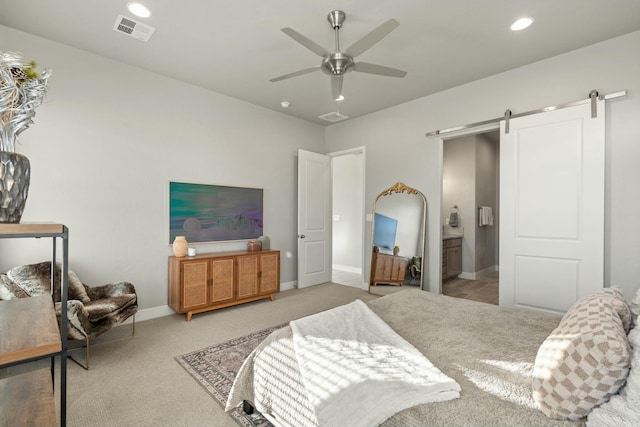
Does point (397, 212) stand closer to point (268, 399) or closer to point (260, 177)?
point (260, 177)

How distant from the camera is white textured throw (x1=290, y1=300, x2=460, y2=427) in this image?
110 cm

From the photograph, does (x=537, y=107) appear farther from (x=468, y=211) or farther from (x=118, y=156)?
(x=118, y=156)

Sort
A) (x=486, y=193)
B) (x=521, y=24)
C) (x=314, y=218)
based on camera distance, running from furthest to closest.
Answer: (x=486, y=193) → (x=314, y=218) → (x=521, y=24)

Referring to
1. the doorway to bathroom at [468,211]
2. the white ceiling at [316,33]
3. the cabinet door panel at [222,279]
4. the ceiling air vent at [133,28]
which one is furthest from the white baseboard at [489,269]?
the ceiling air vent at [133,28]

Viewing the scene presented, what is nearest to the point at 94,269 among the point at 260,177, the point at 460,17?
the point at 260,177

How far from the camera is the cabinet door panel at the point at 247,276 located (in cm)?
394

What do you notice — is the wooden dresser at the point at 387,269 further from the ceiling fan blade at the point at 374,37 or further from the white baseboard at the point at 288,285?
the ceiling fan blade at the point at 374,37

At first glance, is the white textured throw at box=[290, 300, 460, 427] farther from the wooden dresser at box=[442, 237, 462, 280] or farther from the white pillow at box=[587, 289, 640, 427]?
the wooden dresser at box=[442, 237, 462, 280]

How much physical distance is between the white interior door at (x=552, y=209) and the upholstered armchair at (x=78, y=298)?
13.0 feet

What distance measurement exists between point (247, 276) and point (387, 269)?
2.11 metres

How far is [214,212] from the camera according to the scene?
408 cm

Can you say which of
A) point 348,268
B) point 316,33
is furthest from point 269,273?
point 316,33

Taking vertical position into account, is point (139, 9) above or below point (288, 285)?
above

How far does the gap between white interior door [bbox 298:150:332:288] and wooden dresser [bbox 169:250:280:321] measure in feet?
2.63
